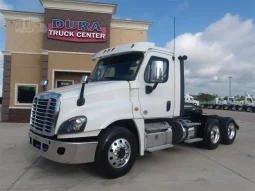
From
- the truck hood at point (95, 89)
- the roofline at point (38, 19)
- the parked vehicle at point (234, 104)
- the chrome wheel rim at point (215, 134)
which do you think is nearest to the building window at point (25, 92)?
the roofline at point (38, 19)

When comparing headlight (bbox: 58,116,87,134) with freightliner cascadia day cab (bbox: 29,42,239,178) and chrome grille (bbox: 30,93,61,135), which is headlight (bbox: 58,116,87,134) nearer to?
freightliner cascadia day cab (bbox: 29,42,239,178)

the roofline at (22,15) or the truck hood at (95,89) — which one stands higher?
the roofline at (22,15)

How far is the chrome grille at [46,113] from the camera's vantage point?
4.57 metres

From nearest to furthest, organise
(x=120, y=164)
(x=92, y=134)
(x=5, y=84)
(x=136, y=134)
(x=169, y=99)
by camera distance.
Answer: (x=92, y=134)
(x=120, y=164)
(x=136, y=134)
(x=169, y=99)
(x=5, y=84)

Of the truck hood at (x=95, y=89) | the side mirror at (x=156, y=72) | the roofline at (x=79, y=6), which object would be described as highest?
the roofline at (x=79, y=6)

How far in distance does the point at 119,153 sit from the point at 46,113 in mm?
1642

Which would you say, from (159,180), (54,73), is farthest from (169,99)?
(54,73)

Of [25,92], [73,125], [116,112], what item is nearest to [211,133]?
[116,112]

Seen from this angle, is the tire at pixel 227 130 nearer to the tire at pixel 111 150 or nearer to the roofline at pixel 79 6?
the tire at pixel 111 150

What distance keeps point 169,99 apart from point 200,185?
2267 millimetres

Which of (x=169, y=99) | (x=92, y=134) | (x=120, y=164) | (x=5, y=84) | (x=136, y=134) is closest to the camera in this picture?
(x=92, y=134)

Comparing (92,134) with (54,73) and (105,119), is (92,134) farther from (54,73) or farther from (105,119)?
(54,73)

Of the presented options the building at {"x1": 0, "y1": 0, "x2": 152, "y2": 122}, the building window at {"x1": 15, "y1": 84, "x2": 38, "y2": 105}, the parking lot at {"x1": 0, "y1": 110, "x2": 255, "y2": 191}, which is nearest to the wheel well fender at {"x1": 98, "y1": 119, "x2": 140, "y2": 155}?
the parking lot at {"x1": 0, "y1": 110, "x2": 255, "y2": 191}

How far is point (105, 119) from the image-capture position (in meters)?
4.75
